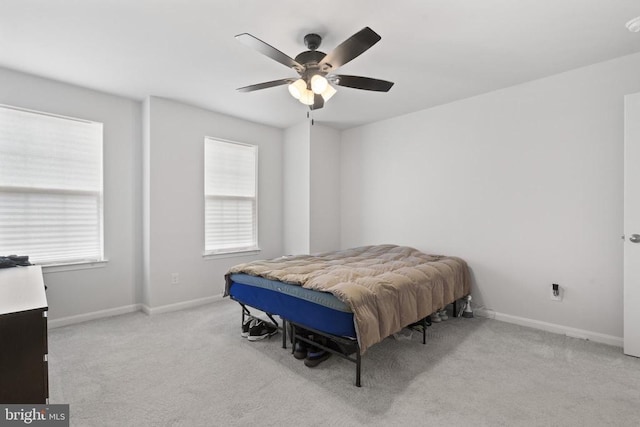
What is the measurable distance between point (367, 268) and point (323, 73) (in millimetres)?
1648

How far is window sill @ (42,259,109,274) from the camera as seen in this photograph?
3038 millimetres

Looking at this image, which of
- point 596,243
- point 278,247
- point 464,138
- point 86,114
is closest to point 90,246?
point 86,114

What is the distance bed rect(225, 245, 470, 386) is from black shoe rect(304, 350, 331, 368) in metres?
0.10

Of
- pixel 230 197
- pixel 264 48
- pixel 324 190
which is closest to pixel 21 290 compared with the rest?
pixel 264 48

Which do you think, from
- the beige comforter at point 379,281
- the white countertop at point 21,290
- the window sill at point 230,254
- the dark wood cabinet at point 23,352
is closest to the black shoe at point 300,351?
the beige comforter at point 379,281

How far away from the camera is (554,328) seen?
296cm

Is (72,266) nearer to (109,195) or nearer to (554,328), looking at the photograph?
(109,195)

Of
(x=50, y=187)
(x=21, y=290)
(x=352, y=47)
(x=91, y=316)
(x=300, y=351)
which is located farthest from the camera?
(x=91, y=316)

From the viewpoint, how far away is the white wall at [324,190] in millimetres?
4559

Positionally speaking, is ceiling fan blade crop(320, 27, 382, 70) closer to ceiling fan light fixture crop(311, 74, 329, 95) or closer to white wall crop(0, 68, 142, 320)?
ceiling fan light fixture crop(311, 74, 329, 95)

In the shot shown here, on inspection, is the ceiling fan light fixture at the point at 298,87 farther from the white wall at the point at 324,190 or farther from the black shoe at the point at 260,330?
the white wall at the point at 324,190

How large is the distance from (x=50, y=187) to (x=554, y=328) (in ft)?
16.8

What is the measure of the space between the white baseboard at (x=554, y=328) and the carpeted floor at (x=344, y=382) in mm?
104

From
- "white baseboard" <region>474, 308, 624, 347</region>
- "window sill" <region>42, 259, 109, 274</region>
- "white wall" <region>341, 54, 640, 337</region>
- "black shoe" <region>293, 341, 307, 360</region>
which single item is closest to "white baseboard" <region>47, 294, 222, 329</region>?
"window sill" <region>42, 259, 109, 274</region>
